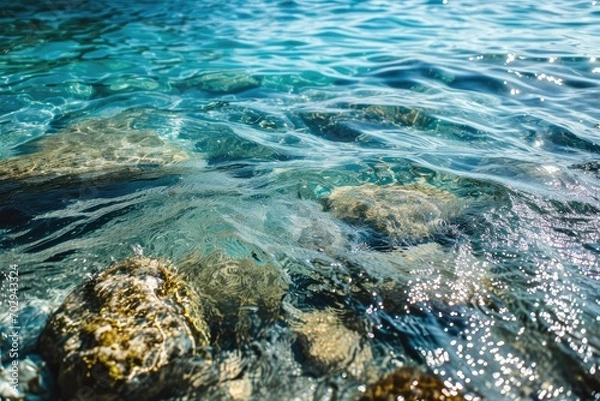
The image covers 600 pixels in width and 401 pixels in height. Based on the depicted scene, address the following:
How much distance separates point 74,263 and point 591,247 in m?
4.19

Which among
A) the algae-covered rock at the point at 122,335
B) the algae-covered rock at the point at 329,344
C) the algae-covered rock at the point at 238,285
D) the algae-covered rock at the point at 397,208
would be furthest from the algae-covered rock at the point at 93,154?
the algae-covered rock at the point at 329,344

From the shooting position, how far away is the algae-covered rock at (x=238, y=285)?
3187 millimetres

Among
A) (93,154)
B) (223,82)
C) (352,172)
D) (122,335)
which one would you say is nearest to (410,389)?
(122,335)

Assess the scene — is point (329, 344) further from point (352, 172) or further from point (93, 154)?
point (93, 154)

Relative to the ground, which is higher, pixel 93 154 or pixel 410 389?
pixel 410 389

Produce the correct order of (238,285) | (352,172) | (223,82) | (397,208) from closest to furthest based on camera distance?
(238,285) < (397,208) < (352,172) < (223,82)

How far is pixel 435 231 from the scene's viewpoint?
164 inches

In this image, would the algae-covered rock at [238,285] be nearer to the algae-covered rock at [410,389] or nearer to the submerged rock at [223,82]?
the algae-covered rock at [410,389]

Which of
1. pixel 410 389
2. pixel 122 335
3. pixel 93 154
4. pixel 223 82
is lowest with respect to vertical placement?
pixel 93 154

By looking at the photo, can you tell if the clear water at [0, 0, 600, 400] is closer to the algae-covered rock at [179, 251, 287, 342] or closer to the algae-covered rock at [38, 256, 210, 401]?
the algae-covered rock at [179, 251, 287, 342]

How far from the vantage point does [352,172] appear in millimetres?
5449

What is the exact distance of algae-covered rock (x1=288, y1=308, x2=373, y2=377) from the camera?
2.78 meters

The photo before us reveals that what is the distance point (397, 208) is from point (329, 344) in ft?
6.29

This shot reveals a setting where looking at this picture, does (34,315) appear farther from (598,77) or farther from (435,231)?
(598,77)
